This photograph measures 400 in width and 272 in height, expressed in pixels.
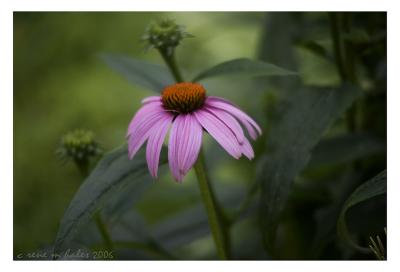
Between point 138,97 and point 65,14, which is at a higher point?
point 65,14

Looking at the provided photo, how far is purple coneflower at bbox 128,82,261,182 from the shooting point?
569 millimetres

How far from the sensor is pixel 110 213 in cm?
76

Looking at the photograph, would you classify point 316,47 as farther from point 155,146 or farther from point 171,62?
point 155,146

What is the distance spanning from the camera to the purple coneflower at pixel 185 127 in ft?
1.87

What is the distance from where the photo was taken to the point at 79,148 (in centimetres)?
70

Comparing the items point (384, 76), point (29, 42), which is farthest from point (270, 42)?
point (29, 42)

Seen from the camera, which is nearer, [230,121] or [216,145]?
[230,121]

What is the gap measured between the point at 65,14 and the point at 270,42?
61 centimetres

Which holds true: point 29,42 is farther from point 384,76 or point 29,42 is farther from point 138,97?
point 384,76

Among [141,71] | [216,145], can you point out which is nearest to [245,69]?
[141,71]

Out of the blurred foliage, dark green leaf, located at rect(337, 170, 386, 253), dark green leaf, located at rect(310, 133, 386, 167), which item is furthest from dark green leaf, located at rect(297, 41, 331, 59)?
dark green leaf, located at rect(337, 170, 386, 253)

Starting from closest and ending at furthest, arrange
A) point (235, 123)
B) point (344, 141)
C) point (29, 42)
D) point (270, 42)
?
1. point (235, 123)
2. point (344, 141)
3. point (270, 42)
4. point (29, 42)

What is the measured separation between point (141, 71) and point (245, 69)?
18 centimetres

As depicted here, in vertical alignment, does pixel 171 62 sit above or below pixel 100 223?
above
